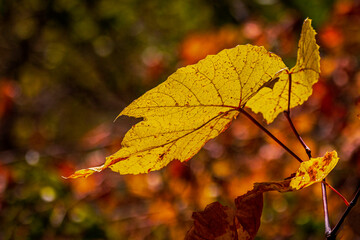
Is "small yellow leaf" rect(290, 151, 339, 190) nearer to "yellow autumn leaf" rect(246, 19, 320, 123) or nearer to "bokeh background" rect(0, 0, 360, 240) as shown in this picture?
"yellow autumn leaf" rect(246, 19, 320, 123)

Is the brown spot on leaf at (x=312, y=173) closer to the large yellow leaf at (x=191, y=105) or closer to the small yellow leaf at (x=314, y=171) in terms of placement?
the small yellow leaf at (x=314, y=171)

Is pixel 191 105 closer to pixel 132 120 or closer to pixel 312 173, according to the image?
pixel 312 173

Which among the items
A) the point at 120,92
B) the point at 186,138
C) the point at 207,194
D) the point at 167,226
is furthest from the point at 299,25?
the point at 186,138

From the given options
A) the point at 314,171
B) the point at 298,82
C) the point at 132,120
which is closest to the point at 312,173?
the point at 314,171

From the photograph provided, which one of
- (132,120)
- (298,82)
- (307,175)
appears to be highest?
(132,120)

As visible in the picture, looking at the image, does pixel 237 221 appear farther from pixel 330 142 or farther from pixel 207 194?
pixel 330 142

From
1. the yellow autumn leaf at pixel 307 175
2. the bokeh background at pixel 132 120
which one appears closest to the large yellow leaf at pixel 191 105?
the yellow autumn leaf at pixel 307 175

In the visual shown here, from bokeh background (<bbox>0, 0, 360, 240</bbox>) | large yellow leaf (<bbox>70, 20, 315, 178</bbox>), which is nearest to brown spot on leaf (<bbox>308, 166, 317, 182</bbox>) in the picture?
large yellow leaf (<bbox>70, 20, 315, 178</bbox>)
